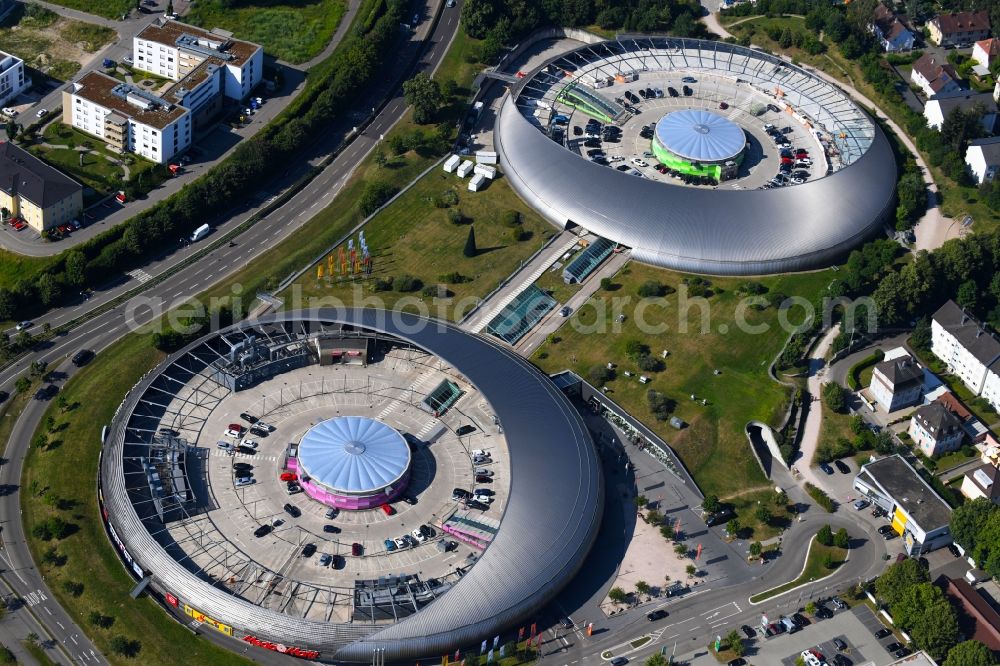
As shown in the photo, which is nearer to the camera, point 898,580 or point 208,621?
point 208,621

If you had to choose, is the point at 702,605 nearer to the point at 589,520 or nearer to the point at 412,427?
the point at 589,520

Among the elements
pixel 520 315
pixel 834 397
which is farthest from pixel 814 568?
pixel 520 315

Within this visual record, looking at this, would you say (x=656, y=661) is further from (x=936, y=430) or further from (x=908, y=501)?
(x=936, y=430)

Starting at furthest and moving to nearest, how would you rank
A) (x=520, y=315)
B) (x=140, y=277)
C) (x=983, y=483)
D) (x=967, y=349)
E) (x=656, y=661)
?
(x=140, y=277)
(x=520, y=315)
(x=967, y=349)
(x=983, y=483)
(x=656, y=661)

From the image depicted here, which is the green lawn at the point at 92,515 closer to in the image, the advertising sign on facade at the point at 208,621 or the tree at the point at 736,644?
the advertising sign on facade at the point at 208,621

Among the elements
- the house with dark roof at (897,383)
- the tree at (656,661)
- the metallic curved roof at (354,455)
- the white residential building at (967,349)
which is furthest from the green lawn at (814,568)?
the metallic curved roof at (354,455)

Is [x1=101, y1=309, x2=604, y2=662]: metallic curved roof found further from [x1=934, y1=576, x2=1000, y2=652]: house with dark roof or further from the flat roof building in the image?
[x1=934, y1=576, x2=1000, y2=652]: house with dark roof

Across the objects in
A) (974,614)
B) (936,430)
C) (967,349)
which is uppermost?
(967,349)

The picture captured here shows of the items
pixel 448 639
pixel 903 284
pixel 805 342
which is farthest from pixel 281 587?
pixel 903 284
